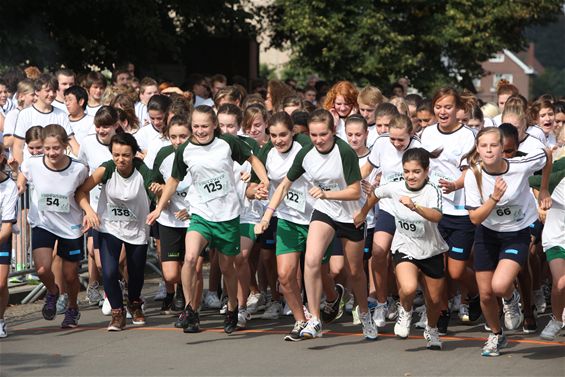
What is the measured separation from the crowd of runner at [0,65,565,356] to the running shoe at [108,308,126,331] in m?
0.02

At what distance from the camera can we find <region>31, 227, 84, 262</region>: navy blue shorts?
10.4 m

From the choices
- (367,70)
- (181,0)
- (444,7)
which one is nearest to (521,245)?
(181,0)

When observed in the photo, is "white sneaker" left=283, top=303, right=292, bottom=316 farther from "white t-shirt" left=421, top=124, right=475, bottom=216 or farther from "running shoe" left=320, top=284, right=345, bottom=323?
"white t-shirt" left=421, top=124, right=475, bottom=216

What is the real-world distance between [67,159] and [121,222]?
71cm

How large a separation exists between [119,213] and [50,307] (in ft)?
3.36

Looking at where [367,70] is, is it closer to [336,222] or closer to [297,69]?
[297,69]

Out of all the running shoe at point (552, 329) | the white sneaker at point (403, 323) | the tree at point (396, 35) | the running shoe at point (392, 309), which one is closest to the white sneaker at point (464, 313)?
the running shoe at point (392, 309)

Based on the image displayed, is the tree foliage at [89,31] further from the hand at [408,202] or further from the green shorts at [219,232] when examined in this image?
the hand at [408,202]

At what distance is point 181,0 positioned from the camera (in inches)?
874

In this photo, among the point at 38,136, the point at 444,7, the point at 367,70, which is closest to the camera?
the point at 38,136

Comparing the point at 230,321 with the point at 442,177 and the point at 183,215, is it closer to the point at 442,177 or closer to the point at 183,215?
the point at 183,215

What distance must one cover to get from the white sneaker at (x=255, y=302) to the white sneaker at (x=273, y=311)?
0.62 feet

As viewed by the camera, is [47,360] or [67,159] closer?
[47,360]

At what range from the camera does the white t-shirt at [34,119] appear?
12711 mm
